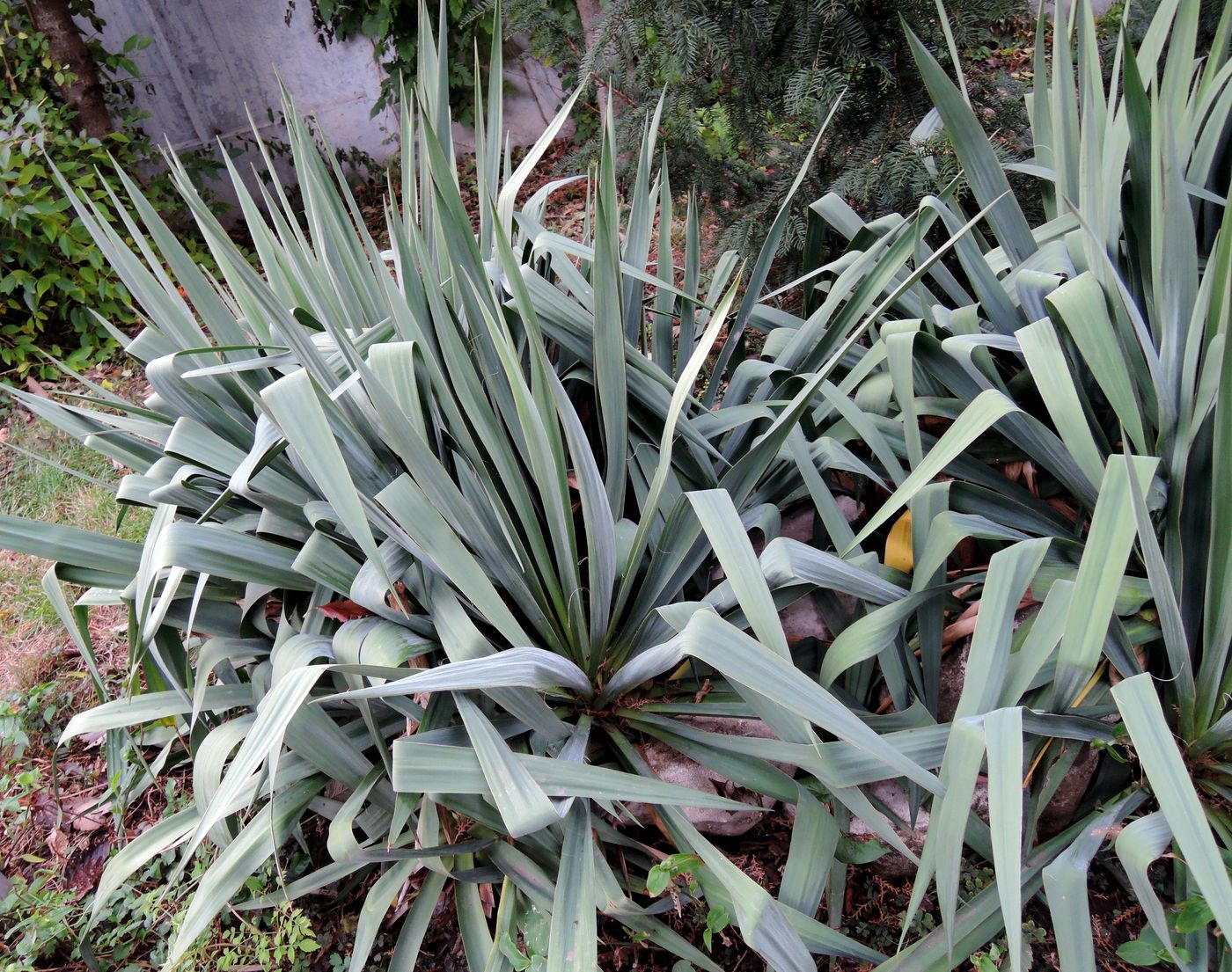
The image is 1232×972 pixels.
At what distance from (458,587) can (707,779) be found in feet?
1.78

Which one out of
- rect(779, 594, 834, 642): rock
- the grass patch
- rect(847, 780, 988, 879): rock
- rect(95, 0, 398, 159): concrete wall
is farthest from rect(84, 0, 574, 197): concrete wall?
rect(847, 780, 988, 879): rock

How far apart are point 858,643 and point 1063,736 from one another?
27 centimetres

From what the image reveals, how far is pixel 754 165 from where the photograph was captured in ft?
7.82

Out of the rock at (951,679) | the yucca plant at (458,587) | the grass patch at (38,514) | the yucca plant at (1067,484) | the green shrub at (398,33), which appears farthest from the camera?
the green shrub at (398,33)

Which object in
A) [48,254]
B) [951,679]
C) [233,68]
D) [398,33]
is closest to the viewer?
[951,679]

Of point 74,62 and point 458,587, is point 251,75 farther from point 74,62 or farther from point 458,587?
point 458,587

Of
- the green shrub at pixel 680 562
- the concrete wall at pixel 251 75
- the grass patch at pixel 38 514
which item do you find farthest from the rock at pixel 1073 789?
the concrete wall at pixel 251 75

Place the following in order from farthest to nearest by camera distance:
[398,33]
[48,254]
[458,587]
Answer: [398,33] → [48,254] → [458,587]

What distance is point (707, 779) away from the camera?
4.56 ft

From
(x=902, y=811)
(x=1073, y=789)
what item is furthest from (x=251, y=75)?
(x=1073, y=789)

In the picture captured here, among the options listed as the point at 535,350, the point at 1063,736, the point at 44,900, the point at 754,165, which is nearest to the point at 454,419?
the point at 535,350

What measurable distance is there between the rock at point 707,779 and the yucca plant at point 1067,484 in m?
0.23

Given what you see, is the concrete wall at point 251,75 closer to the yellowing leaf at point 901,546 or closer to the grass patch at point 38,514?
the grass patch at point 38,514

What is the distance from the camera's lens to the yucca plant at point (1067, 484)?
3.06 ft
